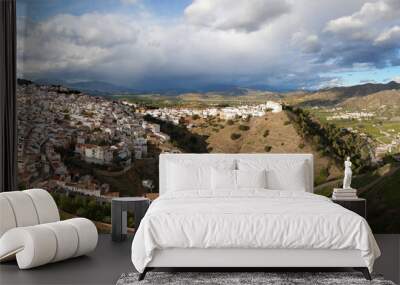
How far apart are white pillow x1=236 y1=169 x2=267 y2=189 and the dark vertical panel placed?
265 cm

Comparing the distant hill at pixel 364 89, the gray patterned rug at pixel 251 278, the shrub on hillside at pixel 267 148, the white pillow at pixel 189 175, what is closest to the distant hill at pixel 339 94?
the distant hill at pixel 364 89

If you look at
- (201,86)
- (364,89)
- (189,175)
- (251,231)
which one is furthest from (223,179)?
(364,89)

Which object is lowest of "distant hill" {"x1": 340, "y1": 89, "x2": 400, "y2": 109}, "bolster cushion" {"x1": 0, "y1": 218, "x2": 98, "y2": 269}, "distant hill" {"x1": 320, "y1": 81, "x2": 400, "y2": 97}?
"bolster cushion" {"x1": 0, "y1": 218, "x2": 98, "y2": 269}

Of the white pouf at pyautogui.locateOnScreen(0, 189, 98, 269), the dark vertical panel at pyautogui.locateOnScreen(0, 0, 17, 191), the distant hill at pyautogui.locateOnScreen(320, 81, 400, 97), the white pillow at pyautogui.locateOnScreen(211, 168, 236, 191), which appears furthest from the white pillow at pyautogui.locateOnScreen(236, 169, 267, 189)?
the dark vertical panel at pyautogui.locateOnScreen(0, 0, 17, 191)

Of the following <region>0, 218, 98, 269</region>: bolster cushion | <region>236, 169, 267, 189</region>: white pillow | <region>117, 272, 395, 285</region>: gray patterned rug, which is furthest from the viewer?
<region>236, 169, 267, 189</region>: white pillow

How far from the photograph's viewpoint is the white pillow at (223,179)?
7312 millimetres

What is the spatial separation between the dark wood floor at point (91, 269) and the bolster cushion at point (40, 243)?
0.09 metres

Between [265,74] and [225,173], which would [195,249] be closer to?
[225,173]

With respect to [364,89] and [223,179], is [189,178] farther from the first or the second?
[364,89]

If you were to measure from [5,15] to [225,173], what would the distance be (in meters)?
3.10

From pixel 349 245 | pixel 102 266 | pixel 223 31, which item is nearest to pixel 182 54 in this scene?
pixel 223 31

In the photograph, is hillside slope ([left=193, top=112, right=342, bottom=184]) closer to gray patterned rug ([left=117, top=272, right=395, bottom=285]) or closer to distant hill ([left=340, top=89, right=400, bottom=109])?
distant hill ([left=340, top=89, right=400, bottom=109])

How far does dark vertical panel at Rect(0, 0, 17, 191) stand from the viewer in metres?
7.80

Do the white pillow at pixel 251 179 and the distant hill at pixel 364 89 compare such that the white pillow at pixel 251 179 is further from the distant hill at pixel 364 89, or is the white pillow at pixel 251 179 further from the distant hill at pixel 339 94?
the distant hill at pixel 364 89
